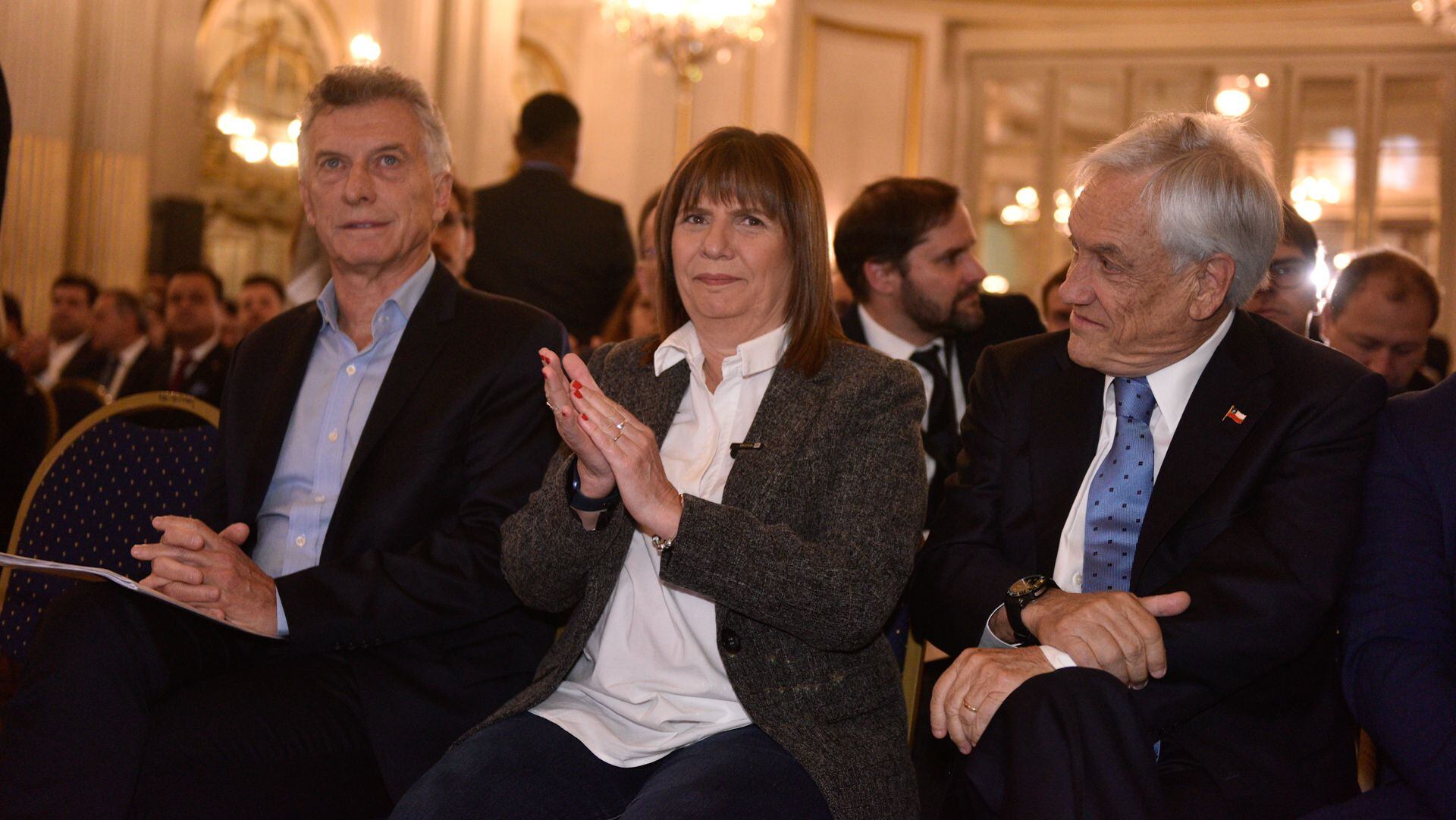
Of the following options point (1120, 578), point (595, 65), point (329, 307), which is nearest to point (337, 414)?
point (329, 307)

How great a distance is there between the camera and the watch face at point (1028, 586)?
1911mm

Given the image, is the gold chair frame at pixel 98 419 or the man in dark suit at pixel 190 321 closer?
the gold chair frame at pixel 98 419

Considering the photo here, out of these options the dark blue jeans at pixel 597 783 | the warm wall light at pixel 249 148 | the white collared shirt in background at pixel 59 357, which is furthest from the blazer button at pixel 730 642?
the warm wall light at pixel 249 148

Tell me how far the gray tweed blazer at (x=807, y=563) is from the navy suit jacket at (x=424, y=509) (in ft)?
0.59

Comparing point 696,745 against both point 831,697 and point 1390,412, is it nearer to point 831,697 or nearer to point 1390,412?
point 831,697

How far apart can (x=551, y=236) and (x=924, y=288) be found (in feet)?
5.19

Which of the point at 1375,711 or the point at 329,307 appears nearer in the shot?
the point at 1375,711

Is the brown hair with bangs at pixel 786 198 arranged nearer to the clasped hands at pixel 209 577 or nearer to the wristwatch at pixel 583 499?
the wristwatch at pixel 583 499

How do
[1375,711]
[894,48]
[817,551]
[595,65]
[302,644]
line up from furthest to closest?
1. [894,48]
2. [595,65]
3. [302,644]
4. [817,551]
5. [1375,711]

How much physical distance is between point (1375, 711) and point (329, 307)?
190 cm

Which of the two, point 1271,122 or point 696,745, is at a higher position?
point 1271,122

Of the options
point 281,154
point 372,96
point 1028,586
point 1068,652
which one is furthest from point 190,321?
point 1068,652

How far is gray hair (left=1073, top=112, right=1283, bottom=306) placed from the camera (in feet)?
6.49

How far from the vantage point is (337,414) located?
2.40 meters
